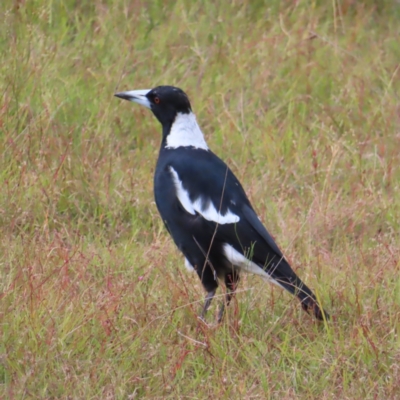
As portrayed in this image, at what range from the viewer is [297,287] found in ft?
11.3

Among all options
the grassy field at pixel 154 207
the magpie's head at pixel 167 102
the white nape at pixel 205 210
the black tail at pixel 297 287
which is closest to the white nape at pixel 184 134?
the magpie's head at pixel 167 102

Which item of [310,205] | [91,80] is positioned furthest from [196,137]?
[91,80]

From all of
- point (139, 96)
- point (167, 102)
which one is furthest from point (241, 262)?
point (139, 96)

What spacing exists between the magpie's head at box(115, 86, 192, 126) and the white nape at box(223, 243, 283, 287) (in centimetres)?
71

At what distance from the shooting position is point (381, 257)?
157 inches

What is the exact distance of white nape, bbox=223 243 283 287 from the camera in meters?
3.70

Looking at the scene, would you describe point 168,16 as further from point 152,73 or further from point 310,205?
point 310,205

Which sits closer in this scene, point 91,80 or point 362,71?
point 91,80

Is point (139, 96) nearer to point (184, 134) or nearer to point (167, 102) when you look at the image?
point (167, 102)

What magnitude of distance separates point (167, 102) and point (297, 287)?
117 cm

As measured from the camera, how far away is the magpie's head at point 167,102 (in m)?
4.19

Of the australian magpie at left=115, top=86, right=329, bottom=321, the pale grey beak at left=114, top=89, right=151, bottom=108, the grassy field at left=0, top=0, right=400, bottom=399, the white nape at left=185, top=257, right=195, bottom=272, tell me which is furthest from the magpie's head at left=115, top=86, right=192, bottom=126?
the white nape at left=185, top=257, right=195, bottom=272

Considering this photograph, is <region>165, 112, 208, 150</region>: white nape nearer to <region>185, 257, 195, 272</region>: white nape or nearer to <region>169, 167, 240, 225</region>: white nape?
<region>169, 167, 240, 225</region>: white nape

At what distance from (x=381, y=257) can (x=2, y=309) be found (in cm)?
156
